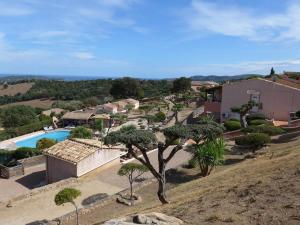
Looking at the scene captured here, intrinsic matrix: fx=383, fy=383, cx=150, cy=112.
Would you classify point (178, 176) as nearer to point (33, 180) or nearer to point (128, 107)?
point (33, 180)

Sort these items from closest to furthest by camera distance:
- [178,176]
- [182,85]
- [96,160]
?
1. [178,176]
2. [96,160]
3. [182,85]

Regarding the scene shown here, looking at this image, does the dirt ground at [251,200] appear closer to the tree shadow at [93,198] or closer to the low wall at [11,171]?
the tree shadow at [93,198]

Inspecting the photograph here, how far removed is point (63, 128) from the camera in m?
58.6

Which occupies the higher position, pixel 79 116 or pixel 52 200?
pixel 52 200

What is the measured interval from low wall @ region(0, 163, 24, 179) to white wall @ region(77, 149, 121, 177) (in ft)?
21.2

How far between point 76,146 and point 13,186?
5120mm

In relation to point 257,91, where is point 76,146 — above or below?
below

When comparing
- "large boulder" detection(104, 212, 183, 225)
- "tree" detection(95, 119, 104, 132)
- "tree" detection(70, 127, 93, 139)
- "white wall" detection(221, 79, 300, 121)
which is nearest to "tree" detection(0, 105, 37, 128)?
"tree" detection(95, 119, 104, 132)

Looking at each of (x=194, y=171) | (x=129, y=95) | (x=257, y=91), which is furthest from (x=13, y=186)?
(x=129, y=95)

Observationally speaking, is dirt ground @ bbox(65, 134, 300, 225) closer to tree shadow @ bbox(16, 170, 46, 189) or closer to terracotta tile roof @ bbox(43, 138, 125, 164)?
terracotta tile roof @ bbox(43, 138, 125, 164)

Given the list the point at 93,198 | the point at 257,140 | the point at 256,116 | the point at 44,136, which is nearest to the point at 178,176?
the point at 93,198

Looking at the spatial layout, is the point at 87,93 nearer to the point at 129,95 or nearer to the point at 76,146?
the point at 129,95

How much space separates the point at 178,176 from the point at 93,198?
18.1 ft

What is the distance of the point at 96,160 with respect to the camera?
2717cm
